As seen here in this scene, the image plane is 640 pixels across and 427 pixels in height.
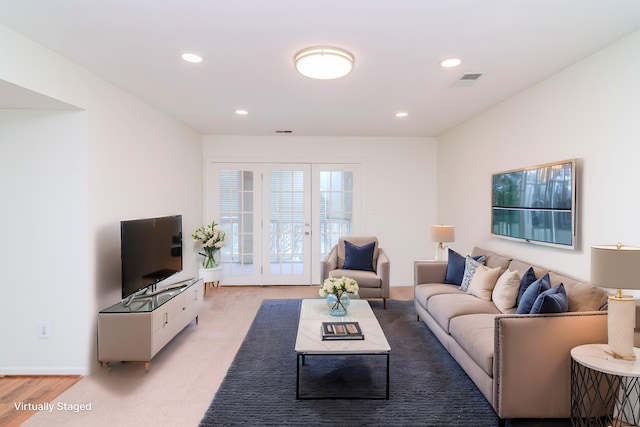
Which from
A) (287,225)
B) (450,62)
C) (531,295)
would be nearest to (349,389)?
(531,295)

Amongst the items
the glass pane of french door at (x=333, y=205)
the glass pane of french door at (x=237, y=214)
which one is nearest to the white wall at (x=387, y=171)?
the glass pane of french door at (x=333, y=205)

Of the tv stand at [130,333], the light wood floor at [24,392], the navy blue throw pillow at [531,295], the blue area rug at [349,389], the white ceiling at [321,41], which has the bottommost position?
the light wood floor at [24,392]

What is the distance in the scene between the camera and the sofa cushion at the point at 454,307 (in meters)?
3.00

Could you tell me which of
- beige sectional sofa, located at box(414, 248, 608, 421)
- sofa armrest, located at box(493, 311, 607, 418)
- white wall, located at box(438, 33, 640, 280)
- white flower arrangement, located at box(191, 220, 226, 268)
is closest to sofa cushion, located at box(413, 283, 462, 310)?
white wall, located at box(438, 33, 640, 280)

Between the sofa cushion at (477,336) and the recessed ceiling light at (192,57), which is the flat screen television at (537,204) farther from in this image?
the recessed ceiling light at (192,57)

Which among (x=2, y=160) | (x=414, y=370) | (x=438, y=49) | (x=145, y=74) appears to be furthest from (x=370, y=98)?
(x=2, y=160)

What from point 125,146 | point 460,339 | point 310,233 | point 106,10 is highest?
point 106,10

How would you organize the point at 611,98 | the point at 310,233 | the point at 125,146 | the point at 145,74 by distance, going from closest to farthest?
the point at 611,98 < the point at 145,74 < the point at 125,146 < the point at 310,233

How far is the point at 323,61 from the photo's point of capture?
8.07 feet

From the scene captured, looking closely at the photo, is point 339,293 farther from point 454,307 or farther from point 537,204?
point 537,204

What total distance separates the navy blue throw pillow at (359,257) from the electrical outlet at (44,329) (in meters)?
3.34

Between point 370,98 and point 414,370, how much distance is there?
2.66 m

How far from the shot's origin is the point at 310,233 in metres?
5.83

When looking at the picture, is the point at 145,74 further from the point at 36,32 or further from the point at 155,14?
the point at 155,14
